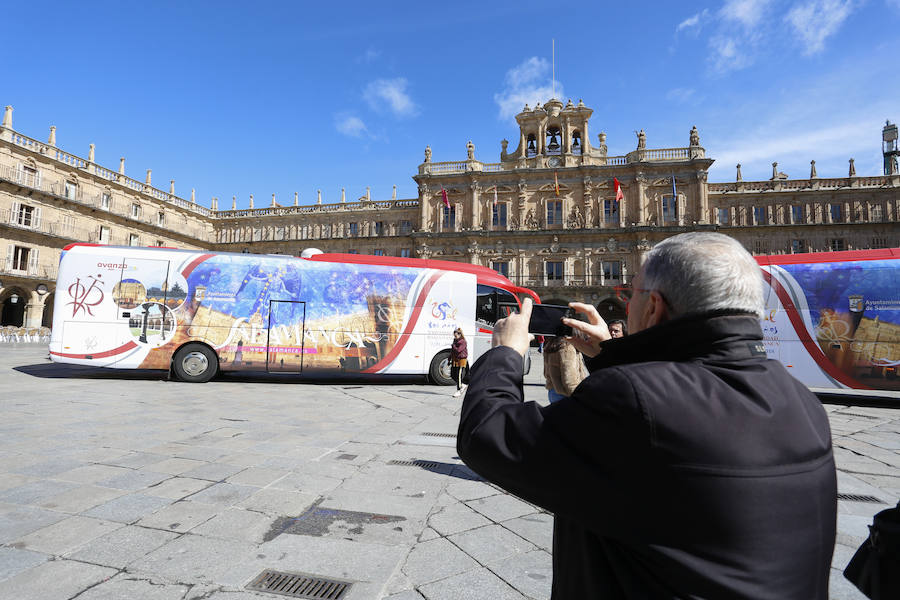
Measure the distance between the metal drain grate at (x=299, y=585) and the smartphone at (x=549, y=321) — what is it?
173 centimetres

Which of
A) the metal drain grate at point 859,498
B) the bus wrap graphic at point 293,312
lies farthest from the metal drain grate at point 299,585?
the bus wrap graphic at point 293,312

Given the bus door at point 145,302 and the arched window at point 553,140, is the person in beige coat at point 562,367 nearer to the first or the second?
the bus door at point 145,302

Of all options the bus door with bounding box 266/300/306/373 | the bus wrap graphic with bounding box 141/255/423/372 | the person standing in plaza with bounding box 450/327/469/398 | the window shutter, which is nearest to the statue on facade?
the bus wrap graphic with bounding box 141/255/423/372

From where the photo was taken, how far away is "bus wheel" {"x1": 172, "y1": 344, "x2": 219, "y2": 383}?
Result: 33.4 ft

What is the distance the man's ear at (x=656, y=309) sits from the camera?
1112 millimetres

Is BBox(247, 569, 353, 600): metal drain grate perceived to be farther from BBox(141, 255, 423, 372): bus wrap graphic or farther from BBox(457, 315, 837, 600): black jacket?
BBox(141, 255, 423, 372): bus wrap graphic

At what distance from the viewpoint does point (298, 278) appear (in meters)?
10.8

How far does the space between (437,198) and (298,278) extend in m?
26.6

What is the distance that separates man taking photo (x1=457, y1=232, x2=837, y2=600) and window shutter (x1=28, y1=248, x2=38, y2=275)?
127 feet

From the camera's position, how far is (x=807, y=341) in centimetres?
971

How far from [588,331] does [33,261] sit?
38950 mm

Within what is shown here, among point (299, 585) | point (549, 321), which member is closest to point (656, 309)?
point (549, 321)

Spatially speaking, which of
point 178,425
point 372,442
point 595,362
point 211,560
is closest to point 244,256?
point 178,425

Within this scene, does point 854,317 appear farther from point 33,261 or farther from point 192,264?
point 33,261
